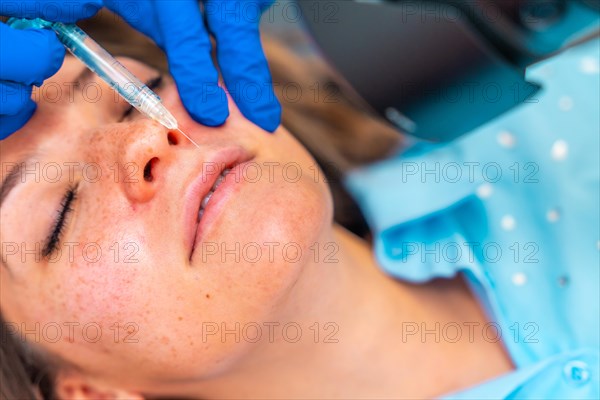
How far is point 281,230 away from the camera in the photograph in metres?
0.96

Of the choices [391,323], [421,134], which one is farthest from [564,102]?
[391,323]

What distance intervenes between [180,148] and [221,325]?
11.6 inches

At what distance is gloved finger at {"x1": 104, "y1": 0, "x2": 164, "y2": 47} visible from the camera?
3.89ft

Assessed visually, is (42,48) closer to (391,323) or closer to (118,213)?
(118,213)

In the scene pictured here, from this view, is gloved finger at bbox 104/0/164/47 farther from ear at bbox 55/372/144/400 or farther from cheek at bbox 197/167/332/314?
ear at bbox 55/372/144/400

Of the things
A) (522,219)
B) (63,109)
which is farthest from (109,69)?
(522,219)

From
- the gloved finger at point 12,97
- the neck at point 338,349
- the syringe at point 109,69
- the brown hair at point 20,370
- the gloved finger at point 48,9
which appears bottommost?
the brown hair at point 20,370

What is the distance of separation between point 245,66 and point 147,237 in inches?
15.8

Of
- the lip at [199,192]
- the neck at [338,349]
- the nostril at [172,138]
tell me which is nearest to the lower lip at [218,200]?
the lip at [199,192]

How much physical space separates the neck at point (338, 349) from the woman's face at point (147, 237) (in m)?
0.08

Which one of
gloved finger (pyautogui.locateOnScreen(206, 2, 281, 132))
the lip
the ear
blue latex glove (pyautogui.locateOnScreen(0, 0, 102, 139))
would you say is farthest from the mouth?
the ear

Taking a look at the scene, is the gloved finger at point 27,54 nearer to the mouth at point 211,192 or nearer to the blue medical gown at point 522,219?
the mouth at point 211,192

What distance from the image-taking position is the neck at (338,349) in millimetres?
1128

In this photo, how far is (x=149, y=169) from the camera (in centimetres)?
98
